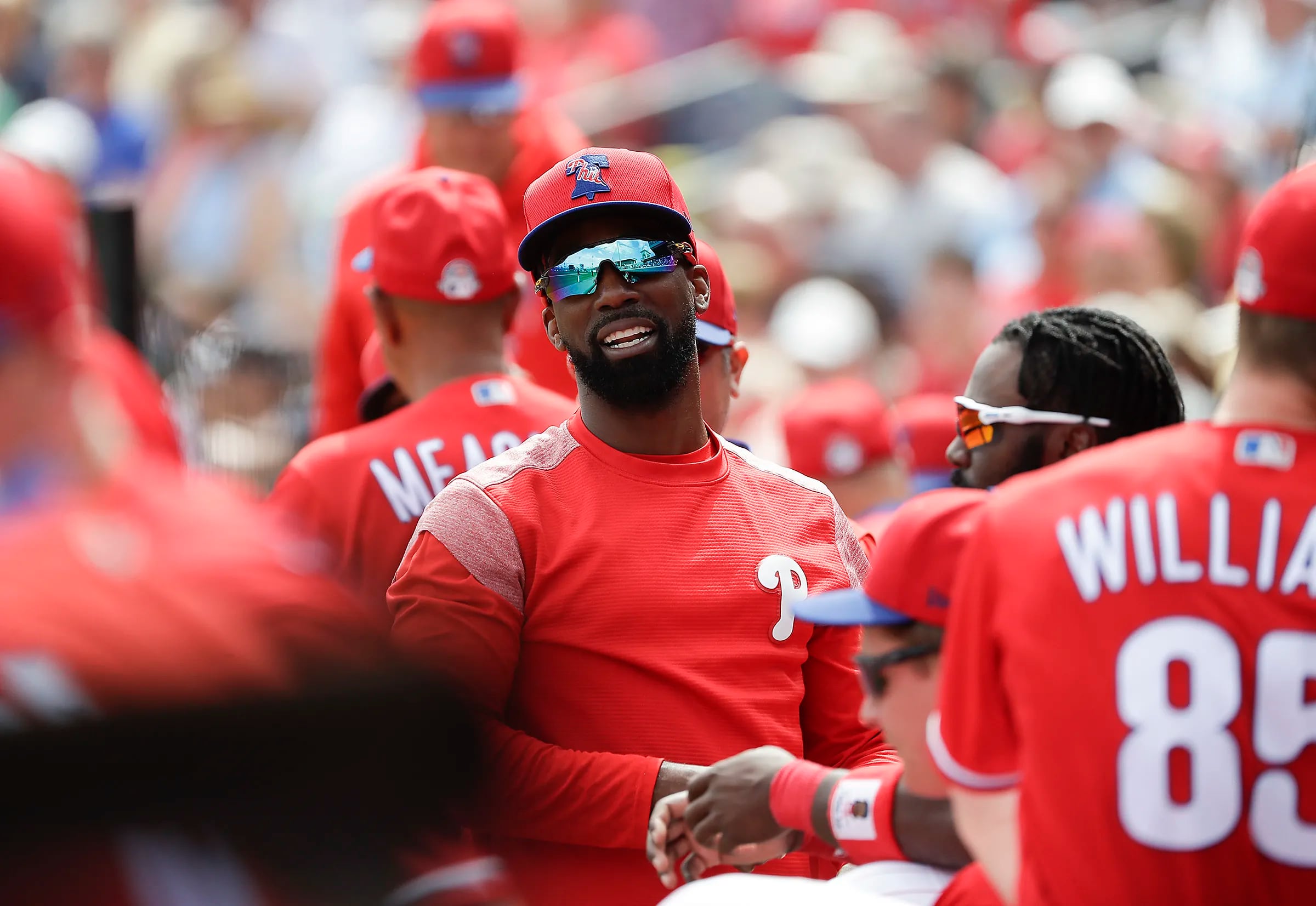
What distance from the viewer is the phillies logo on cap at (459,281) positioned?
427 centimetres

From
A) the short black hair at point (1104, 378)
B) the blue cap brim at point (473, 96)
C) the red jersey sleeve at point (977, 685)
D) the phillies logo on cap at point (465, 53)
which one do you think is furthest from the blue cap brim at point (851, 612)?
the phillies logo on cap at point (465, 53)

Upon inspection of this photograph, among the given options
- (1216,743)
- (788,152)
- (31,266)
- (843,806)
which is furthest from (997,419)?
(788,152)

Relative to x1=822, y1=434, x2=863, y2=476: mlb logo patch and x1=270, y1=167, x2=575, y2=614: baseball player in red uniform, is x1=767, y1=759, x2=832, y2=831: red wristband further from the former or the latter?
x1=822, y1=434, x2=863, y2=476: mlb logo patch

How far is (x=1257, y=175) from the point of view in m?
8.78

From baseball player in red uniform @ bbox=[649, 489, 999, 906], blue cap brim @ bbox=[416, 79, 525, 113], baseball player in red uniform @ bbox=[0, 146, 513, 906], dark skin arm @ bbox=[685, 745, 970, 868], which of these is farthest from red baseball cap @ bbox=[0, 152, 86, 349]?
blue cap brim @ bbox=[416, 79, 525, 113]

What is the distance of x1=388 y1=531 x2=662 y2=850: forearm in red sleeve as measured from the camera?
120 inches

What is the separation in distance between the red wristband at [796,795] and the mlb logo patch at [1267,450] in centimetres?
94

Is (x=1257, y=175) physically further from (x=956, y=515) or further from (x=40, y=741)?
(x=40, y=741)

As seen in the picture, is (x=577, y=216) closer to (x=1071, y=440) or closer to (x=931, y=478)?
(x=1071, y=440)

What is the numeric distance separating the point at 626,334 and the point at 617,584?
0.50 m

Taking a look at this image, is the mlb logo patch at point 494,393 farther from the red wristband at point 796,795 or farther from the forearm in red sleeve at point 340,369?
the red wristband at point 796,795

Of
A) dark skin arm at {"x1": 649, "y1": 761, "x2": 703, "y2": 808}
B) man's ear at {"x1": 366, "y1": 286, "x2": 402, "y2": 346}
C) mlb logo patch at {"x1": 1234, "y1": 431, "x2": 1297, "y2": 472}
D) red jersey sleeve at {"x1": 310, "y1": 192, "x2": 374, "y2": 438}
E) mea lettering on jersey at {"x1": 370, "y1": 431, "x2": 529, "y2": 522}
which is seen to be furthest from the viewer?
red jersey sleeve at {"x1": 310, "y1": 192, "x2": 374, "y2": 438}

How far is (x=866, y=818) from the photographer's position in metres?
2.86

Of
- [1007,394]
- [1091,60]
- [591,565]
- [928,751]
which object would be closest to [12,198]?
[591,565]
